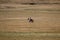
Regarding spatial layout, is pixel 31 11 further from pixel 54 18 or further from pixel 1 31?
pixel 1 31

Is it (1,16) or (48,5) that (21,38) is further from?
(48,5)

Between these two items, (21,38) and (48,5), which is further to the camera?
(21,38)

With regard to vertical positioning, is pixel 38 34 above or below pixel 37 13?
below

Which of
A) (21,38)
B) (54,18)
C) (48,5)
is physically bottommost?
(21,38)

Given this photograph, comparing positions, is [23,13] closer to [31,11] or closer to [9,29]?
[31,11]

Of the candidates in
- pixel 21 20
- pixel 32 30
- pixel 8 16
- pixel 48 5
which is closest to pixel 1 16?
pixel 8 16

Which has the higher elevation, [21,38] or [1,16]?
[1,16]

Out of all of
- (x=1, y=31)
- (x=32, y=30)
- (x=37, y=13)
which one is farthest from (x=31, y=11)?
(x=1, y=31)

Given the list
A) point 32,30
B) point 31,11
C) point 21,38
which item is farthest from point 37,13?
point 21,38
